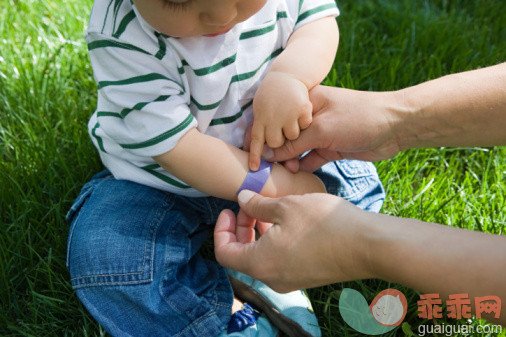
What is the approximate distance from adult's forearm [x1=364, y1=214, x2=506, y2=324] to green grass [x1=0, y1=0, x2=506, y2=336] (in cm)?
34

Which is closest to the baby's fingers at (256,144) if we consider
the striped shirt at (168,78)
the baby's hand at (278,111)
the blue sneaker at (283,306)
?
the baby's hand at (278,111)

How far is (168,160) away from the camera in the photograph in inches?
49.1

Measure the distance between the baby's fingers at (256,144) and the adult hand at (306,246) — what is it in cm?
16

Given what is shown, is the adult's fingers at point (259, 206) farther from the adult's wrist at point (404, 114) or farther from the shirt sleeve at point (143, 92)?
the adult's wrist at point (404, 114)

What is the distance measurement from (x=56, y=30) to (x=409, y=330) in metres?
1.72

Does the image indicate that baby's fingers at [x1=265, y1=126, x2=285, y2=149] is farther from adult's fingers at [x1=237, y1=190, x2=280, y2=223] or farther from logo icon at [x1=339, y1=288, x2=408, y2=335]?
logo icon at [x1=339, y1=288, x2=408, y2=335]

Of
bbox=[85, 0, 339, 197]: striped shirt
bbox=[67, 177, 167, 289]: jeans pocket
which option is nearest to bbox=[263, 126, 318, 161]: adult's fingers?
bbox=[85, 0, 339, 197]: striped shirt

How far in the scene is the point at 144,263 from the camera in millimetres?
1322

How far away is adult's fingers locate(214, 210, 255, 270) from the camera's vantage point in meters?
1.14

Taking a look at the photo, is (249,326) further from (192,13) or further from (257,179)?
(192,13)

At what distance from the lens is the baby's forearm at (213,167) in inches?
48.7

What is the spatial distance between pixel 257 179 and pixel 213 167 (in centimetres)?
12

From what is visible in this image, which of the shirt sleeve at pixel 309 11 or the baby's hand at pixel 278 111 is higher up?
the shirt sleeve at pixel 309 11

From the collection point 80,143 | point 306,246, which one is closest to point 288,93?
point 306,246
